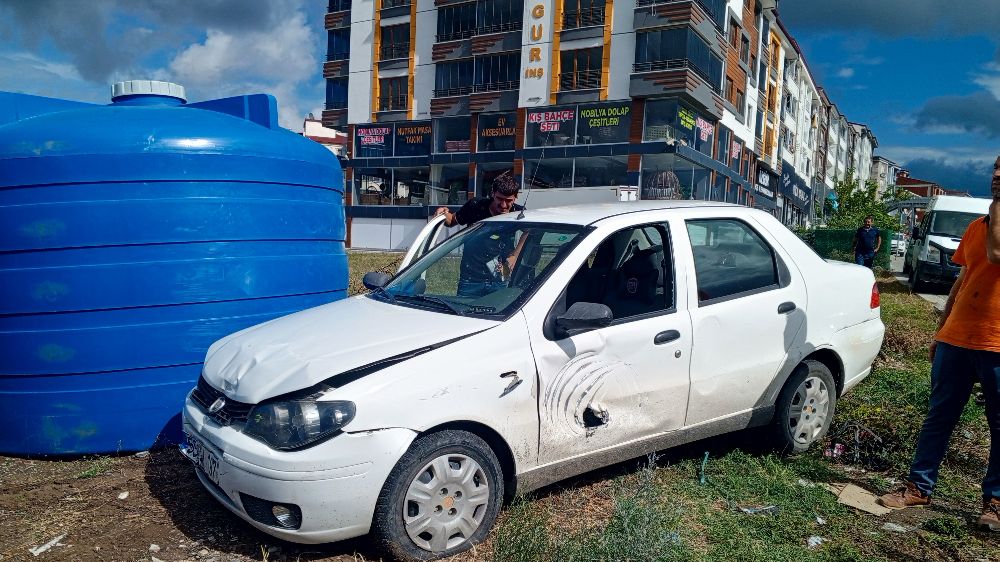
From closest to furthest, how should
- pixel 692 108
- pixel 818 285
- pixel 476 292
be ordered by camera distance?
pixel 476 292
pixel 818 285
pixel 692 108

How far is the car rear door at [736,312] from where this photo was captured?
4.14 m

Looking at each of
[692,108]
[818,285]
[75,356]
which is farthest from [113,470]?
[692,108]

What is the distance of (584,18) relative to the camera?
117 ft

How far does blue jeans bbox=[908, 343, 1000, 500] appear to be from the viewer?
3.76 meters

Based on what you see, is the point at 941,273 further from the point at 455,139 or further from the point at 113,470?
the point at 455,139

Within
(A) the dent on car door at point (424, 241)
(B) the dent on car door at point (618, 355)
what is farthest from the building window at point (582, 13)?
(B) the dent on car door at point (618, 355)

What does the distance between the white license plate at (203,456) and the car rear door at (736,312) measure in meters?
2.54

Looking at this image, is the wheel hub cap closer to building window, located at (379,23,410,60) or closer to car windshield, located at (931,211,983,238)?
car windshield, located at (931,211,983,238)

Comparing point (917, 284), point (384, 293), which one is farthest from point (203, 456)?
point (917, 284)

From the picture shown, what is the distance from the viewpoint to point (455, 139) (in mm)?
40656

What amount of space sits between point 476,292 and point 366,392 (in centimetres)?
105

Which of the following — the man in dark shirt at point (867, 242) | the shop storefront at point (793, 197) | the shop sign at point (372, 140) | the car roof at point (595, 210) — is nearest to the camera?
the car roof at point (595, 210)

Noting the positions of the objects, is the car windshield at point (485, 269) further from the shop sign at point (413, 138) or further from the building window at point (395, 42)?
the building window at point (395, 42)

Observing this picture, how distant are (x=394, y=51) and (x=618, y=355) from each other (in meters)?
41.9
